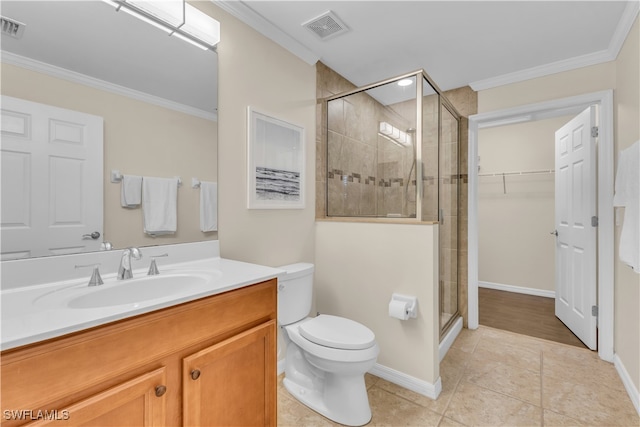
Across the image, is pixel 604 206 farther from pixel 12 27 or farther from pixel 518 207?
pixel 12 27

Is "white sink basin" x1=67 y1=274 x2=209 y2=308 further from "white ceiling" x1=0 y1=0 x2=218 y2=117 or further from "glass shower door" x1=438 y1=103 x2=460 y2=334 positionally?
"glass shower door" x1=438 y1=103 x2=460 y2=334

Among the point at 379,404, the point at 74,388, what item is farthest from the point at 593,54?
the point at 74,388

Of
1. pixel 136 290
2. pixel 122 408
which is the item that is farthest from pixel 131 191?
pixel 122 408

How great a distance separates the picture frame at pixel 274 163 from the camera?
1.90 m

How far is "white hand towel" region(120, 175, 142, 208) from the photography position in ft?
4.47

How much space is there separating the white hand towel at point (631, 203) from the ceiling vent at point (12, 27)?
284 cm

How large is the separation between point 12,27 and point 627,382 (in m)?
3.63

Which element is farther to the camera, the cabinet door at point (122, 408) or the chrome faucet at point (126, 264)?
the chrome faucet at point (126, 264)

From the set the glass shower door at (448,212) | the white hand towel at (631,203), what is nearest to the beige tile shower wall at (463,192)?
the glass shower door at (448,212)

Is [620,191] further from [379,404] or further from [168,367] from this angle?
[168,367]

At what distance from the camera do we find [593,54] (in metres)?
2.29

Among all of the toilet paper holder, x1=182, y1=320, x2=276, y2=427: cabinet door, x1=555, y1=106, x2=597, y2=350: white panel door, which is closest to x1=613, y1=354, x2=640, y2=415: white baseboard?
x1=555, y1=106, x2=597, y2=350: white panel door

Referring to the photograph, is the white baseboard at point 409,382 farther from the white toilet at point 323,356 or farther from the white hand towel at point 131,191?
the white hand towel at point 131,191

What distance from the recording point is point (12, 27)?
111cm
